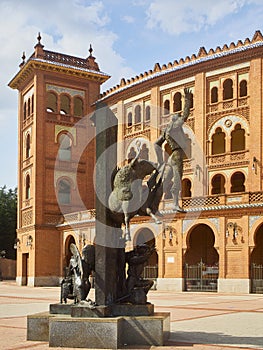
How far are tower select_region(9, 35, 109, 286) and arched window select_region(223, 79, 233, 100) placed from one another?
43.8 ft

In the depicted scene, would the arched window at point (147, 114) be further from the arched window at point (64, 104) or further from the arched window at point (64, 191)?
the arched window at point (64, 104)

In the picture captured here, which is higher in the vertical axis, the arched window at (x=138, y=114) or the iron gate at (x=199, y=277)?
the arched window at (x=138, y=114)

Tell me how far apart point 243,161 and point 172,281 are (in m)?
8.54

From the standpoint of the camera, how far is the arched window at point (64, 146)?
47659 millimetres

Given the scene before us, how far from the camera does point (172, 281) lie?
34.7 metres

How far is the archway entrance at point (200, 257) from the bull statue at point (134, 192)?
23.4m

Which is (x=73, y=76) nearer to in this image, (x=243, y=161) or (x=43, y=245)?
(x=43, y=245)

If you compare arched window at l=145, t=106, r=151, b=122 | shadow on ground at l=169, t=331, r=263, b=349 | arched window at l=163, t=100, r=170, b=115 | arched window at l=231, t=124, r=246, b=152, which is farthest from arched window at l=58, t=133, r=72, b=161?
shadow on ground at l=169, t=331, r=263, b=349

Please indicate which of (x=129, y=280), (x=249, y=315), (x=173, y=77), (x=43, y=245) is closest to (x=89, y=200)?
(x=43, y=245)

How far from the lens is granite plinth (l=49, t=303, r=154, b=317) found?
35.2ft

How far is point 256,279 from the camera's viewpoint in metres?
31.6

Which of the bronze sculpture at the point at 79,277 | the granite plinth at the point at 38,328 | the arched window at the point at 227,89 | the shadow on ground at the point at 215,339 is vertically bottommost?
the shadow on ground at the point at 215,339

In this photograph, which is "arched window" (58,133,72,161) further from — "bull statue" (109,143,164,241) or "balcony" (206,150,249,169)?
"bull statue" (109,143,164,241)

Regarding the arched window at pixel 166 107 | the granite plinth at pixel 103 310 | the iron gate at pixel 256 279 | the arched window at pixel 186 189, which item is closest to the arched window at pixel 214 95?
the arched window at pixel 166 107
